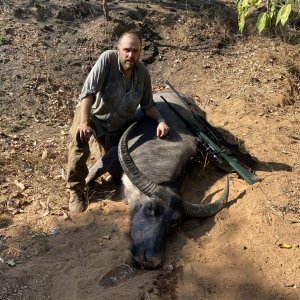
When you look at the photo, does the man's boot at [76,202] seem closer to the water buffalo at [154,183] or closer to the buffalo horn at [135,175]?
the water buffalo at [154,183]

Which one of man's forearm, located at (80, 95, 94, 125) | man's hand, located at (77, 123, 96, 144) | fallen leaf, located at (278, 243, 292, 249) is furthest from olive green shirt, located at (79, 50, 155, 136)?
fallen leaf, located at (278, 243, 292, 249)

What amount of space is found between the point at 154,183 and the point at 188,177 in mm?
974

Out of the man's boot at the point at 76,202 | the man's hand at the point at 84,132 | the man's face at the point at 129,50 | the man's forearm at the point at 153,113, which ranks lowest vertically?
the man's boot at the point at 76,202

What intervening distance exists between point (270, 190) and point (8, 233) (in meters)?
2.84

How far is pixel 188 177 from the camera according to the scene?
5605 millimetres

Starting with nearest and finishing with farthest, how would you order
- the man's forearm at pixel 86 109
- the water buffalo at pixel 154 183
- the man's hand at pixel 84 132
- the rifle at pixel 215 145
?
the water buffalo at pixel 154 183 → the man's hand at pixel 84 132 → the man's forearm at pixel 86 109 → the rifle at pixel 215 145

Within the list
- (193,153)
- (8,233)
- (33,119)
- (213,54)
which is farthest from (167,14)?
(8,233)

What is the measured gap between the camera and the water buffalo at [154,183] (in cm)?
422

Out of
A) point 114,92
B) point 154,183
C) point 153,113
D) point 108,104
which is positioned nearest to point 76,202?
point 154,183

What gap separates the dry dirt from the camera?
12.9 feet

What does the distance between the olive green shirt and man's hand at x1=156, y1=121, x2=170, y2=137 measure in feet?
1.07

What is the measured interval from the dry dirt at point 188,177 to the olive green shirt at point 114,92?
34.4 inches

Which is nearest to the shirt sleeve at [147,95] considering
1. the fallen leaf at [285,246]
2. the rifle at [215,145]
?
the rifle at [215,145]

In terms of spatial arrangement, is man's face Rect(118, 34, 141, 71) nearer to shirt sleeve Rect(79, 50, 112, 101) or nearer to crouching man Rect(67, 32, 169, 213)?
crouching man Rect(67, 32, 169, 213)
